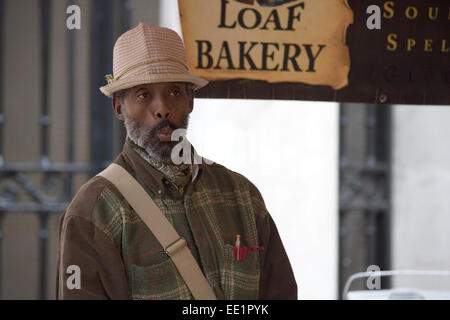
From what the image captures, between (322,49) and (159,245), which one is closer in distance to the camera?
(159,245)

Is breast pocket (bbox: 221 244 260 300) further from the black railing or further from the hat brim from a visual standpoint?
the black railing

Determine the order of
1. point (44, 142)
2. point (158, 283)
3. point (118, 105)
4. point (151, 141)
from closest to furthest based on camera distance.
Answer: point (158, 283)
point (151, 141)
point (118, 105)
point (44, 142)

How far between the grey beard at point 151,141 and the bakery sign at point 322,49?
0.72 meters

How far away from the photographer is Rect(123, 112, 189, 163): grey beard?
2.42 metres

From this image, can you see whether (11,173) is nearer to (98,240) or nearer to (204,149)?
(204,149)

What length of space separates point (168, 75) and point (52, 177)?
398 cm

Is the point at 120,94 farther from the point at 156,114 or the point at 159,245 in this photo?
the point at 159,245

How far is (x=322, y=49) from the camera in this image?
10.7 ft

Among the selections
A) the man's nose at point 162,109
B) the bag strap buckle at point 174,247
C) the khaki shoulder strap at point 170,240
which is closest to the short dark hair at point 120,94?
the man's nose at point 162,109

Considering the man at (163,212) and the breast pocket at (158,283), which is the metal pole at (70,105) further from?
the breast pocket at (158,283)

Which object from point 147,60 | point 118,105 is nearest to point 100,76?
point 118,105

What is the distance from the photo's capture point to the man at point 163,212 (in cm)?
225

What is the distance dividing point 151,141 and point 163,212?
9.7 inches

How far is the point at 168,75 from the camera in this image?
237 centimetres
